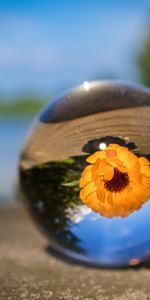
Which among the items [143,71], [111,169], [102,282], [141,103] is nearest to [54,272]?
[102,282]

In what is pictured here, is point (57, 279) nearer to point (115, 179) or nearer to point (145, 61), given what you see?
point (115, 179)

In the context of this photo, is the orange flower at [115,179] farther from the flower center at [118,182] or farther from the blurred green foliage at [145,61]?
the blurred green foliage at [145,61]

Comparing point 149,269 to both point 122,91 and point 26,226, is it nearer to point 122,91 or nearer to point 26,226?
point 122,91

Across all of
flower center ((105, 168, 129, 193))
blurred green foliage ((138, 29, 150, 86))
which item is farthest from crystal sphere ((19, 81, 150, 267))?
blurred green foliage ((138, 29, 150, 86))

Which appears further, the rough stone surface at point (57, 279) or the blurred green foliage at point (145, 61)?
the blurred green foliage at point (145, 61)

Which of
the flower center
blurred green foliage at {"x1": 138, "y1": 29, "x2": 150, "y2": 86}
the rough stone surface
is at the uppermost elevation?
blurred green foliage at {"x1": 138, "y1": 29, "x2": 150, "y2": 86}

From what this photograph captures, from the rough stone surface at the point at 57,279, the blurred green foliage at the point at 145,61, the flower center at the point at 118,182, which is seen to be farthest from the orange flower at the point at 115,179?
the blurred green foliage at the point at 145,61

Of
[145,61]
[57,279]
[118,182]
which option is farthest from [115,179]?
[145,61]

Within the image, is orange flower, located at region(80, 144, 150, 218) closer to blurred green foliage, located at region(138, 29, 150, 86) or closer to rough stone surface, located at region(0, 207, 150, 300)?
rough stone surface, located at region(0, 207, 150, 300)

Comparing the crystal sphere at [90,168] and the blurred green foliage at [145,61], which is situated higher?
the blurred green foliage at [145,61]
